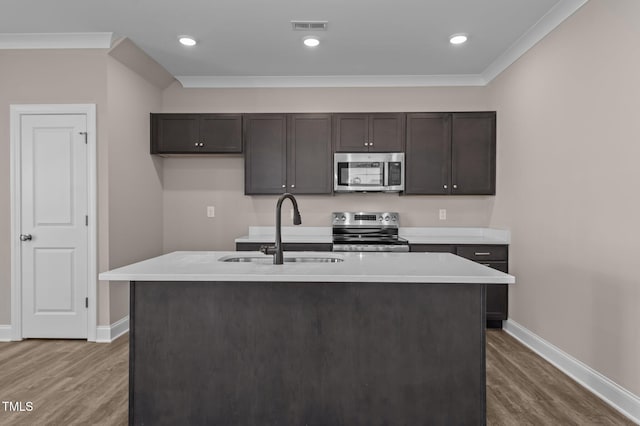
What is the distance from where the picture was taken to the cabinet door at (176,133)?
4.49 metres

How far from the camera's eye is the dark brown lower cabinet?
3967mm

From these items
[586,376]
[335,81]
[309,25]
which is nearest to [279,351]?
[586,376]

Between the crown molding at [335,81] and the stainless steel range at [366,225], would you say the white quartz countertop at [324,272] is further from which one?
the crown molding at [335,81]

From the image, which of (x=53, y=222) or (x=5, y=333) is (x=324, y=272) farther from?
(x=5, y=333)

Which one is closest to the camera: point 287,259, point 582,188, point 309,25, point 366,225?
point 287,259

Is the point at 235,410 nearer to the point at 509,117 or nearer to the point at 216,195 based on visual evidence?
the point at 216,195

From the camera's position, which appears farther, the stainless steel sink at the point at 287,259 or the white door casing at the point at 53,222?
the white door casing at the point at 53,222

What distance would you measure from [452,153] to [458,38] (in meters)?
1.26

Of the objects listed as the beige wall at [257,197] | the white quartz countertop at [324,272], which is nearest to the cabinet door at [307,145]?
the beige wall at [257,197]

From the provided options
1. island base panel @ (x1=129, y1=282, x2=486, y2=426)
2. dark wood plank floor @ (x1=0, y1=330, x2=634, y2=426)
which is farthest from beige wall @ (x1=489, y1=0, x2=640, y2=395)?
island base panel @ (x1=129, y1=282, x2=486, y2=426)

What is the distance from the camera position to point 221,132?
450 cm

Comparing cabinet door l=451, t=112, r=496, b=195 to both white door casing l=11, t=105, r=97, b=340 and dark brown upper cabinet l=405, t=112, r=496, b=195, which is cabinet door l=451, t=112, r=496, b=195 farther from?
white door casing l=11, t=105, r=97, b=340

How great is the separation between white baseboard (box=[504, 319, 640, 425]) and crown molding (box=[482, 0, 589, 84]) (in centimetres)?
256

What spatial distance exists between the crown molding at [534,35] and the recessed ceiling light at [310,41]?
1.84m
